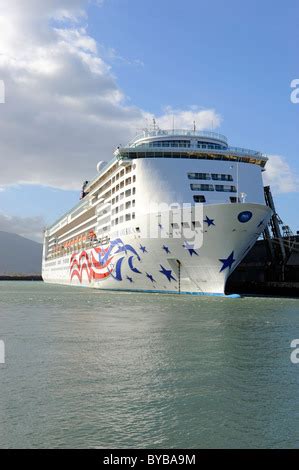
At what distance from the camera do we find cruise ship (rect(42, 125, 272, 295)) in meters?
32.8

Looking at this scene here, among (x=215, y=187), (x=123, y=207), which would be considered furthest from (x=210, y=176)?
(x=123, y=207)

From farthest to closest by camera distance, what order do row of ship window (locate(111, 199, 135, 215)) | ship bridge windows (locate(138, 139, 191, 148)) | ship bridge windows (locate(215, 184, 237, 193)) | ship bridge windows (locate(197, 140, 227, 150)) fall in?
ship bridge windows (locate(197, 140, 227, 150)), ship bridge windows (locate(138, 139, 191, 148)), row of ship window (locate(111, 199, 135, 215)), ship bridge windows (locate(215, 184, 237, 193))

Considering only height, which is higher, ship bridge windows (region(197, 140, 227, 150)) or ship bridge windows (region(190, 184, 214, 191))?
ship bridge windows (region(197, 140, 227, 150))

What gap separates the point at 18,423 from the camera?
8.38 metres

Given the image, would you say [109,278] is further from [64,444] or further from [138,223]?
[64,444]

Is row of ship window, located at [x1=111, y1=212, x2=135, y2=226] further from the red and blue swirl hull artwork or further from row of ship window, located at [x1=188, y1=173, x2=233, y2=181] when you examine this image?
row of ship window, located at [x1=188, y1=173, x2=233, y2=181]

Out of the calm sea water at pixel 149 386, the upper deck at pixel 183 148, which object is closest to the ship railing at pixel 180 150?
the upper deck at pixel 183 148

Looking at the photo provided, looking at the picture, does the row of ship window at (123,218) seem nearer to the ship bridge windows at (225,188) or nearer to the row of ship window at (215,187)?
the row of ship window at (215,187)

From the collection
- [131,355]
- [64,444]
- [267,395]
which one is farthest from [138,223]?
[64,444]

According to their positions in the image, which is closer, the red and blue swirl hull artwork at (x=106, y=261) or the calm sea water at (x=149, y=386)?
the calm sea water at (x=149, y=386)

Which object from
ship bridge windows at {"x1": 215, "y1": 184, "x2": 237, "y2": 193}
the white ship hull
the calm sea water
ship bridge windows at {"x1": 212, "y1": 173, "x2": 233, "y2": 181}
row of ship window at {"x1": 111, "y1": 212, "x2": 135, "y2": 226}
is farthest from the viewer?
row of ship window at {"x1": 111, "y1": 212, "x2": 135, "y2": 226}

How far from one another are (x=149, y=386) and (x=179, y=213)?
23.4 meters

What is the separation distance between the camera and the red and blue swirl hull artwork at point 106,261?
127ft

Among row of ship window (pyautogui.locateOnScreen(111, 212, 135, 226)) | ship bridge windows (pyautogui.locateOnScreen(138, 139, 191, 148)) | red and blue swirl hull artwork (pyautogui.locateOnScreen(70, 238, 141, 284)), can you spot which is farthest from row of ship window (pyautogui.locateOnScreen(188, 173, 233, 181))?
red and blue swirl hull artwork (pyautogui.locateOnScreen(70, 238, 141, 284))
